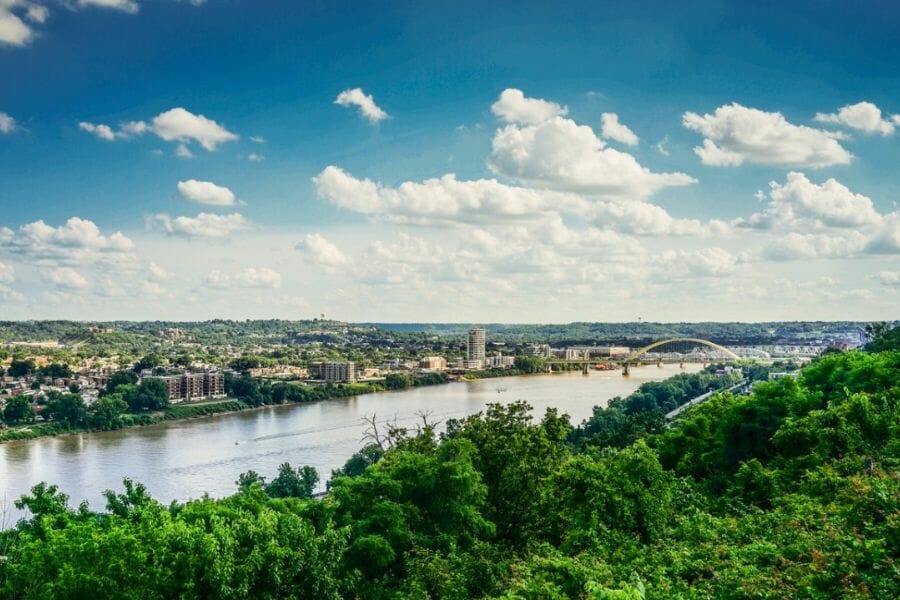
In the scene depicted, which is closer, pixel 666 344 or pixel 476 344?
pixel 666 344

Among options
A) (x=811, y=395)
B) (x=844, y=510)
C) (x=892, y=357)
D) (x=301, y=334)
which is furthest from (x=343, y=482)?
(x=301, y=334)

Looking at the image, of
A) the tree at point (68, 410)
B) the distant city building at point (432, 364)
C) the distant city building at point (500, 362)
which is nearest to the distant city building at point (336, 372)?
the distant city building at point (432, 364)

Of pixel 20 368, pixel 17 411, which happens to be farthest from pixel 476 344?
pixel 17 411

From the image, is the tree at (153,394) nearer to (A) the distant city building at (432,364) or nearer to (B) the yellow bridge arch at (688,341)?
(A) the distant city building at (432,364)

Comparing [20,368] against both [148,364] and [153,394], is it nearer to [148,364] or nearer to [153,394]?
[148,364]

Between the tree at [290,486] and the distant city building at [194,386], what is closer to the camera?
the tree at [290,486]

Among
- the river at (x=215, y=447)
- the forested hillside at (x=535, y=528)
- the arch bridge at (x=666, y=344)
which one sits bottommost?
the river at (x=215, y=447)
